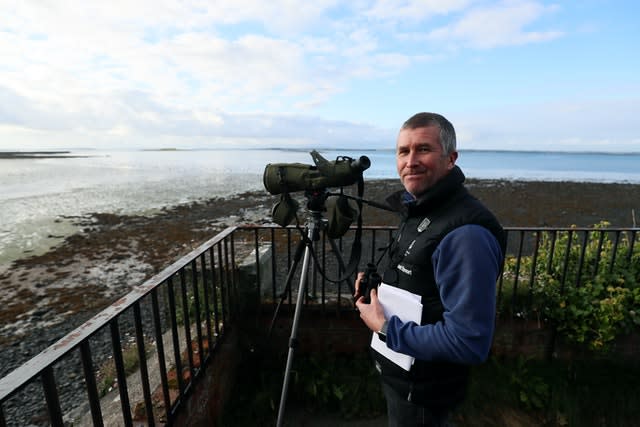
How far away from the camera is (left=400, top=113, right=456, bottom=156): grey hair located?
4.88ft

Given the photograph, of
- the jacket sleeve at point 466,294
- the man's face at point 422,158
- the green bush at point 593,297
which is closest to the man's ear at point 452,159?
the man's face at point 422,158

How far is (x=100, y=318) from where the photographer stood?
4.95ft

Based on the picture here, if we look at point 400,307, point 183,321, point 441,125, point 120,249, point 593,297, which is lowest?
point 120,249

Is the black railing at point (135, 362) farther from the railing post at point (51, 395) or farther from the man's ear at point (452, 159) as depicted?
the man's ear at point (452, 159)

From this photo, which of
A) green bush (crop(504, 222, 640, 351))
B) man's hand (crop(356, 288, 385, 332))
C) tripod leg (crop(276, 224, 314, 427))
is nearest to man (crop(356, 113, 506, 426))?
man's hand (crop(356, 288, 385, 332))

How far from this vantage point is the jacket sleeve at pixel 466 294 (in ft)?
A: 4.13

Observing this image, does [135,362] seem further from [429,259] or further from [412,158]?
[412,158]

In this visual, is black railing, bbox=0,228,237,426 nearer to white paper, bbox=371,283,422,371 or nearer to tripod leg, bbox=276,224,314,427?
tripod leg, bbox=276,224,314,427

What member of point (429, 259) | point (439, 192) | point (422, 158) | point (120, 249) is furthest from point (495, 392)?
point (120, 249)

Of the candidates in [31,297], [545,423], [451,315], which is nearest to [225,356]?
[451,315]

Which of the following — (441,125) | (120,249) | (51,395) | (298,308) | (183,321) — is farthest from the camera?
(120,249)

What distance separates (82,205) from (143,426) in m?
21.4

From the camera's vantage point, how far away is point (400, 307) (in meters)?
1.60

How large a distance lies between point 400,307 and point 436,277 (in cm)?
30
